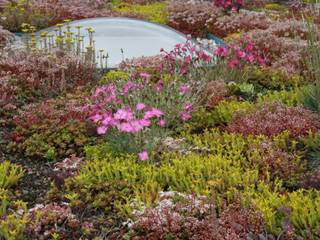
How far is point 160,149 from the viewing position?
6.42 meters

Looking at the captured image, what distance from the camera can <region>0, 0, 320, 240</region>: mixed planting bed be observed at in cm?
493

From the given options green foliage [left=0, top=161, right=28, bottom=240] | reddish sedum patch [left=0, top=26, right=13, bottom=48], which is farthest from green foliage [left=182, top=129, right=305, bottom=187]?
reddish sedum patch [left=0, top=26, right=13, bottom=48]

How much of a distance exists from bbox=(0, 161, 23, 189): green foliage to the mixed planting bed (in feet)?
0.05

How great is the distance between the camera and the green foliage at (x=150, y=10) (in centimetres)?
1620

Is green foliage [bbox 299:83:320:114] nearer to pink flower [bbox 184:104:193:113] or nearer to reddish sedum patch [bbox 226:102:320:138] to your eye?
reddish sedum patch [bbox 226:102:320:138]

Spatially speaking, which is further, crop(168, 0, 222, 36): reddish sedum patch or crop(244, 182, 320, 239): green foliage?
crop(168, 0, 222, 36): reddish sedum patch

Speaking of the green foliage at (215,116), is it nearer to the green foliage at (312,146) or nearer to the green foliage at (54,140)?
the green foliage at (312,146)

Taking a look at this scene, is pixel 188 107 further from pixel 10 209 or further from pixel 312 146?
pixel 10 209

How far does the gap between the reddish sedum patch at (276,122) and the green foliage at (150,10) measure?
8.94 meters

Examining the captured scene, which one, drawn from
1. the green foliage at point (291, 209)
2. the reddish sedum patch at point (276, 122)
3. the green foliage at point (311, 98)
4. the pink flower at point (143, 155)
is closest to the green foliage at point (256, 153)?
the reddish sedum patch at point (276, 122)

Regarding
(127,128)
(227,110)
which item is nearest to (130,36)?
(227,110)

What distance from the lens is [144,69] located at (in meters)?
9.59

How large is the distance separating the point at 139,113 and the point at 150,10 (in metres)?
11.8

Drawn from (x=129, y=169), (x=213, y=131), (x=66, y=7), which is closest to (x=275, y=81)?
(x=213, y=131)
